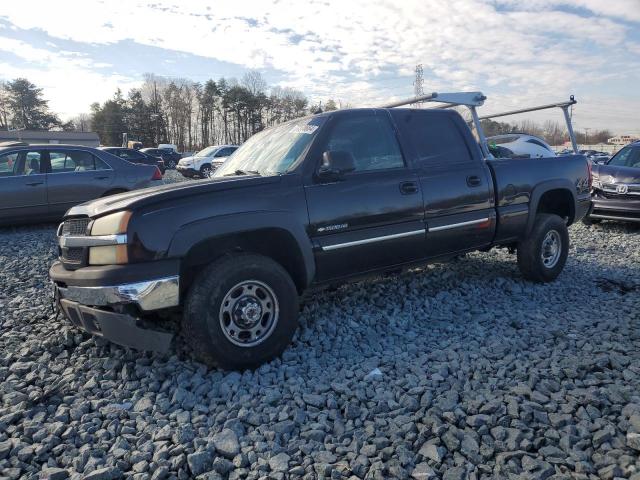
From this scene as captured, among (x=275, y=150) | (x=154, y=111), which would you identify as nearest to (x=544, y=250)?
(x=275, y=150)

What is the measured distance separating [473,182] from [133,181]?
22.4 feet

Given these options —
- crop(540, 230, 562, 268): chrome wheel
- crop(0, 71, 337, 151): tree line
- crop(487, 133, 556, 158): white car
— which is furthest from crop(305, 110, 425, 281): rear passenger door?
crop(0, 71, 337, 151): tree line

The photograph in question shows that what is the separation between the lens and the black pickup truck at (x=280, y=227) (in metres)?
3.16

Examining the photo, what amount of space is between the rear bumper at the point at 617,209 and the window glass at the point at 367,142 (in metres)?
6.39

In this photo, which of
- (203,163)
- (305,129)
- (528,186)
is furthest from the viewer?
(203,163)

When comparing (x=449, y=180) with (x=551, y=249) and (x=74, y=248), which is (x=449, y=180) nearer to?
(x=551, y=249)

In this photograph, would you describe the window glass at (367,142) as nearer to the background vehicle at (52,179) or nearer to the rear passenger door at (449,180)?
the rear passenger door at (449,180)

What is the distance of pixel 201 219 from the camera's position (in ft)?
10.7

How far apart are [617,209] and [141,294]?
910 cm

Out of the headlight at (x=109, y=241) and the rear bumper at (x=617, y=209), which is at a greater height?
the headlight at (x=109, y=241)

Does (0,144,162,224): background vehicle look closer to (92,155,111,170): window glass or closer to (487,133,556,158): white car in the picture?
(92,155,111,170): window glass

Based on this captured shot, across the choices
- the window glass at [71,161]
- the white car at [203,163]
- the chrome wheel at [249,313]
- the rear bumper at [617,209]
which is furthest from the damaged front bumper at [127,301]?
the white car at [203,163]

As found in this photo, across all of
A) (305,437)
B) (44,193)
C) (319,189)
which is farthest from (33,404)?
(44,193)

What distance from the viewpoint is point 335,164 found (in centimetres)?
370
